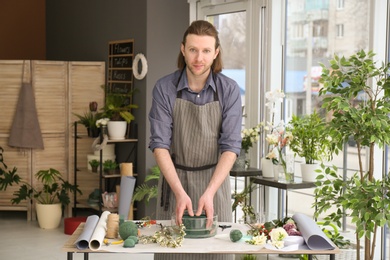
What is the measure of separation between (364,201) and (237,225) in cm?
95

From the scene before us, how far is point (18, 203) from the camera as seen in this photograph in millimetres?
7617

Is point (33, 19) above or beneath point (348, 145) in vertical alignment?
above

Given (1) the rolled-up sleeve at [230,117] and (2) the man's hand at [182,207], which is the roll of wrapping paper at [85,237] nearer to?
(2) the man's hand at [182,207]

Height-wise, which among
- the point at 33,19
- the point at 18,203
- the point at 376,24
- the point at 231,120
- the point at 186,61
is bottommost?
the point at 18,203

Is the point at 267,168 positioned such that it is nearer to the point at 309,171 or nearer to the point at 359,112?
the point at 309,171

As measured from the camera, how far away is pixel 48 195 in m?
7.78

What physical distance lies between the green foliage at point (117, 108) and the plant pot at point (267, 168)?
6.49 feet

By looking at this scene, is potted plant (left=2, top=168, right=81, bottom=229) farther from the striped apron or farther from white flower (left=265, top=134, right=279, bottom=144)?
the striped apron

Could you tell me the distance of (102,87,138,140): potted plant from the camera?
23.9 feet

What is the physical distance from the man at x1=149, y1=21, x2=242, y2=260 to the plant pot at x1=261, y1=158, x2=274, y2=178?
227 centimetres

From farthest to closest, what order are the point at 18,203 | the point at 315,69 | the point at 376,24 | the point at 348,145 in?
the point at 18,203 → the point at 315,69 → the point at 348,145 → the point at 376,24

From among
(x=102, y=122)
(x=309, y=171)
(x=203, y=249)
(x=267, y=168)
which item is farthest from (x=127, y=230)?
(x=102, y=122)

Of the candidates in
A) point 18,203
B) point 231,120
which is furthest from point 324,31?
point 18,203

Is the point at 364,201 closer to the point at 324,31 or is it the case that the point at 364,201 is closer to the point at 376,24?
the point at 376,24
